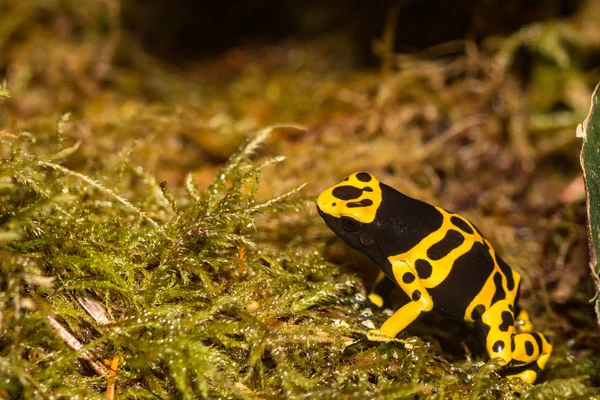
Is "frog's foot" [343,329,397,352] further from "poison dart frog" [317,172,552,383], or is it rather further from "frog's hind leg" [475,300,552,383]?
"frog's hind leg" [475,300,552,383]

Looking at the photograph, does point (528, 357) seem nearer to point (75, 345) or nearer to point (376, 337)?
point (376, 337)

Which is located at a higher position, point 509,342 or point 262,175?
point 262,175

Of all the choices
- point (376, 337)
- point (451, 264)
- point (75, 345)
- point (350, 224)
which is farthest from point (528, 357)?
point (75, 345)

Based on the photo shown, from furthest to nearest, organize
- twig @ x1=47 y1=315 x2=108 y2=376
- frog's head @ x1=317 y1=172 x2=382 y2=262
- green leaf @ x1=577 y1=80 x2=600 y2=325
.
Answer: frog's head @ x1=317 y1=172 x2=382 y2=262
green leaf @ x1=577 y1=80 x2=600 y2=325
twig @ x1=47 y1=315 x2=108 y2=376

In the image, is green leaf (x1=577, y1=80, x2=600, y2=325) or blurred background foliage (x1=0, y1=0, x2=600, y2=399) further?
green leaf (x1=577, y1=80, x2=600, y2=325)

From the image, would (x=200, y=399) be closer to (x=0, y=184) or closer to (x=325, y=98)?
(x=0, y=184)

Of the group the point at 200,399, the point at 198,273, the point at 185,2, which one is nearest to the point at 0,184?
the point at 198,273

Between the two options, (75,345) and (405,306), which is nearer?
(75,345)

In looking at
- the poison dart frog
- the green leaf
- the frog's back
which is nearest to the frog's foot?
the poison dart frog
